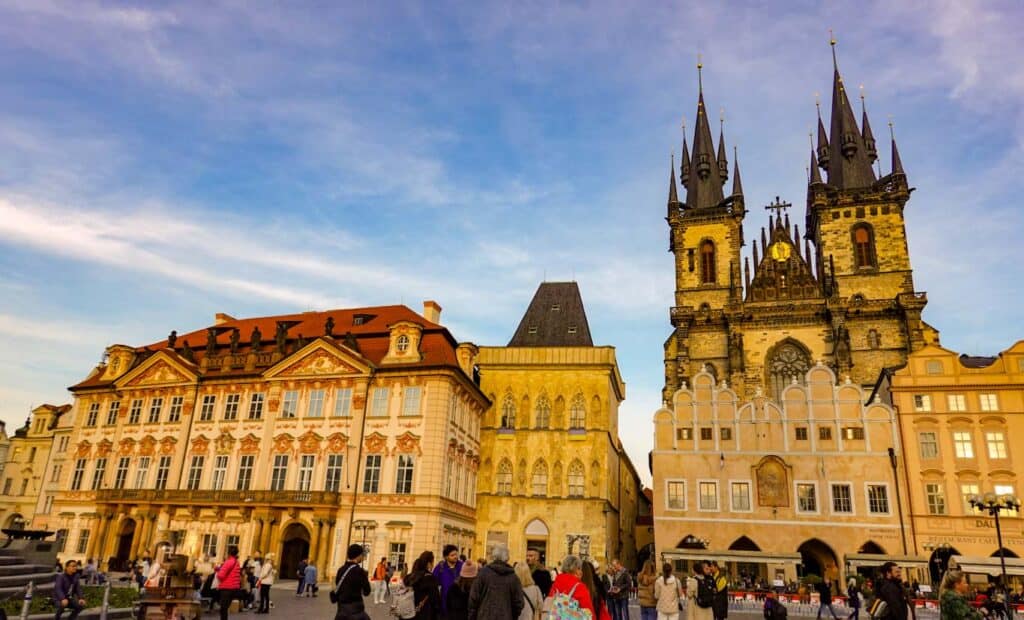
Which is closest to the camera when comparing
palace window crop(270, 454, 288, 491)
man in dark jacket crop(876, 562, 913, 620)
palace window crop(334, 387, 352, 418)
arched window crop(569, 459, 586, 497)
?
man in dark jacket crop(876, 562, 913, 620)

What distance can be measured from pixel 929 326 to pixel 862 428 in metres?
18.6

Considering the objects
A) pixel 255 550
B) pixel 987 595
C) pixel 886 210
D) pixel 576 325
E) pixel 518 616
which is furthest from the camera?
pixel 886 210

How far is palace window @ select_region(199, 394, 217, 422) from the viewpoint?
4219 centimetres

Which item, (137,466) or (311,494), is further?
(137,466)

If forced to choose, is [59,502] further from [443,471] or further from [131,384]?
Result: [443,471]

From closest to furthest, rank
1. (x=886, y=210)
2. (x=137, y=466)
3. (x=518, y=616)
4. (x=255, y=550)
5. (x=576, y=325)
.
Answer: (x=518, y=616), (x=255, y=550), (x=137, y=466), (x=576, y=325), (x=886, y=210)

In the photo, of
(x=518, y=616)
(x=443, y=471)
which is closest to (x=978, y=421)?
(x=443, y=471)

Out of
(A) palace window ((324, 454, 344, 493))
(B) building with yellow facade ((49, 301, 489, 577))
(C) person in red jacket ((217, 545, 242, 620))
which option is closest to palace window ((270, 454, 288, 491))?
(B) building with yellow facade ((49, 301, 489, 577))

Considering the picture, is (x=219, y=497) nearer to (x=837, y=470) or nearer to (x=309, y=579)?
(x=309, y=579)

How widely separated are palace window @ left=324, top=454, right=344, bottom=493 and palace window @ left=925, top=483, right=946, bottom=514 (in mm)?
31297

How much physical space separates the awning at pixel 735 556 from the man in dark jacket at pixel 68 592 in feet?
95.4

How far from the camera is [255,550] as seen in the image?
119ft

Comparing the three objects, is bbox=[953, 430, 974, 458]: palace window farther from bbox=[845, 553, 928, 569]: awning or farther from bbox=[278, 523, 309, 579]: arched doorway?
bbox=[278, 523, 309, 579]: arched doorway

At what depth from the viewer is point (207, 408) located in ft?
139
